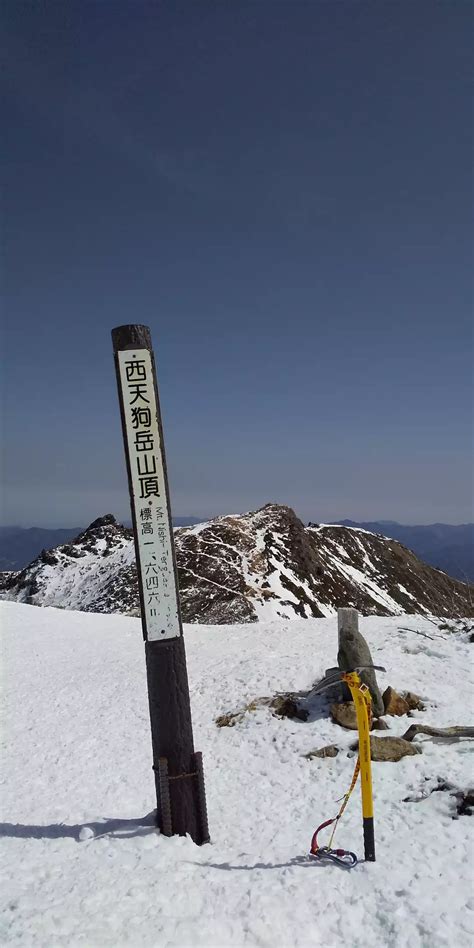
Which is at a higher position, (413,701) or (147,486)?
(147,486)

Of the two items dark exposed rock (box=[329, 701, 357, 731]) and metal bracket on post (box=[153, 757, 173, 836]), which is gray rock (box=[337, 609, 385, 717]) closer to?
dark exposed rock (box=[329, 701, 357, 731])

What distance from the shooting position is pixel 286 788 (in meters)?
9.23

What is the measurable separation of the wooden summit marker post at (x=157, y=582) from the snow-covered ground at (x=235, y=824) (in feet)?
2.37

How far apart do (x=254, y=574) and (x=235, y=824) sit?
53.3 m

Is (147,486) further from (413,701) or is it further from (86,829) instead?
(413,701)

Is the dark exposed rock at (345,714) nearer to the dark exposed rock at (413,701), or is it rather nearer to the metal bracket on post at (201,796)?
the dark exposed rock at (413,701)

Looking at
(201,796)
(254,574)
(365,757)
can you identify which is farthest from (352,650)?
(254,574)

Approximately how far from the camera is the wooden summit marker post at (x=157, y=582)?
275 inches

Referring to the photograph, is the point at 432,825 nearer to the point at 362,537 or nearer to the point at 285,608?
the point at 285,608

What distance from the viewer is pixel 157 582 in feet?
23.5

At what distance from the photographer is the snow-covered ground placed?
5.25 metres

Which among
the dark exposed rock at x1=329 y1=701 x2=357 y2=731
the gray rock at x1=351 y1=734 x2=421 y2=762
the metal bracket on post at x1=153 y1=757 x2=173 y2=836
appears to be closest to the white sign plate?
the metal bracket on post at x1=153 y1=757 x2=173 y2=836

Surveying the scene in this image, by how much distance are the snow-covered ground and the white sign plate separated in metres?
2.98

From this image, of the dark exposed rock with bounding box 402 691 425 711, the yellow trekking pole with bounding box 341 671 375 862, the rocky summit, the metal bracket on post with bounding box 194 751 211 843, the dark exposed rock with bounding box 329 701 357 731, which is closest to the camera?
the yellow trekking pole with bounding box 341 671 375 862
